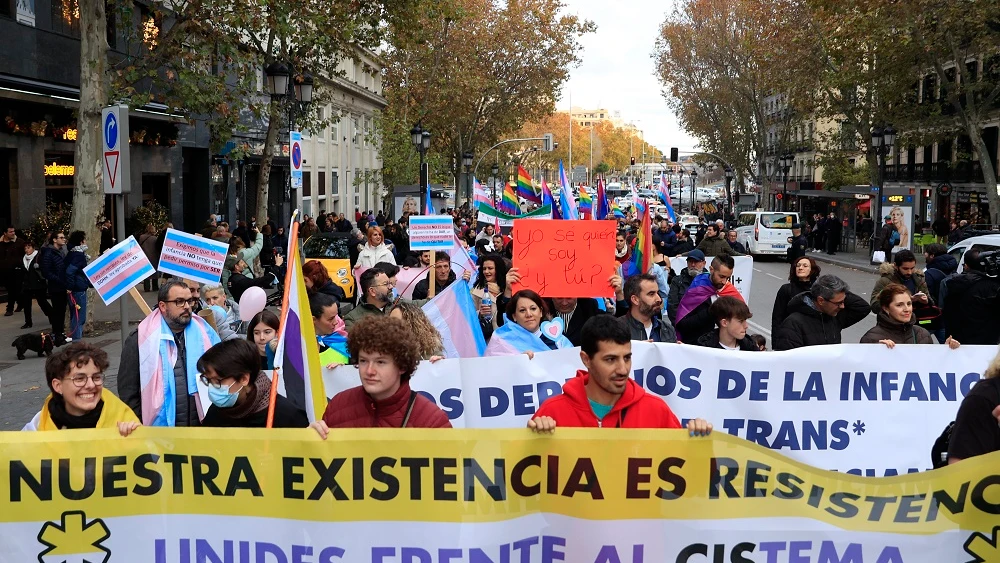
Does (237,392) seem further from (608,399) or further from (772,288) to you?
(772,288)

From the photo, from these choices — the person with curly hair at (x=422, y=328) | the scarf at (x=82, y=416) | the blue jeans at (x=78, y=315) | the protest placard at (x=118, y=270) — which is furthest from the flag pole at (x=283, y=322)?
the blue jeans at (x=78, y=315)

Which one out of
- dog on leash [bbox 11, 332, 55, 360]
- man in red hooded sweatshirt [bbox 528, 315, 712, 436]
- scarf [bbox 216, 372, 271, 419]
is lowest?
dog on leash [bbox 11, 332, 55, 360]

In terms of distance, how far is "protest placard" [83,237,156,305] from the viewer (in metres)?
7.55

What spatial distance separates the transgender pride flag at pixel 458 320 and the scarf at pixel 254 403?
2929 millimetres

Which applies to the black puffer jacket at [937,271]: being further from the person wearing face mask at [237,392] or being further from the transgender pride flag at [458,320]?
the person wearing face mask at [237,392]

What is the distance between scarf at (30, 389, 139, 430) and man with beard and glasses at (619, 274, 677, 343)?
138 inches

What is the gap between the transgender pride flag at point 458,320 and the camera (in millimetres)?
7547

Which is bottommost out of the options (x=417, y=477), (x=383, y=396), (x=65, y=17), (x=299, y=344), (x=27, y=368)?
(x=27, y=368)

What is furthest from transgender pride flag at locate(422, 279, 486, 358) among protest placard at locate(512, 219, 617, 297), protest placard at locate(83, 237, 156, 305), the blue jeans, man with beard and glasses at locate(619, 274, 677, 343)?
the blue jeans

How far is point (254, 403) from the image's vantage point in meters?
4.52

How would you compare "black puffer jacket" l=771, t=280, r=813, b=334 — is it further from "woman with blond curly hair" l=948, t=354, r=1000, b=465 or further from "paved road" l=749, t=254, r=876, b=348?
"woman with blond curly hair" l=948, t=354, r=1000, b=465

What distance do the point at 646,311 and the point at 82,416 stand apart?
3.82 metres

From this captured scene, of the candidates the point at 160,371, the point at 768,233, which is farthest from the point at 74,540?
the point at 768,233

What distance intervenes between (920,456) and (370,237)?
9420 mm
